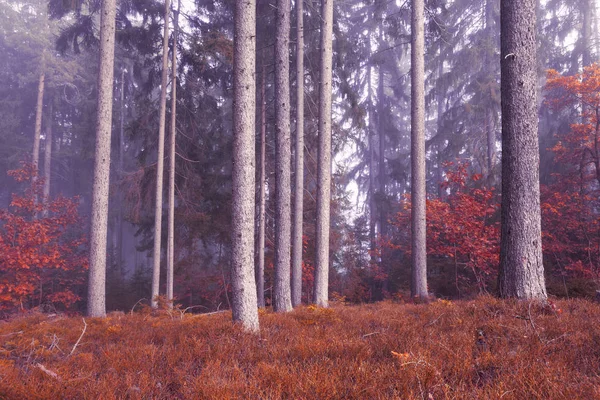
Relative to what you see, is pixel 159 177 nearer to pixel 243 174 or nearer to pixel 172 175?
pixel 172 175

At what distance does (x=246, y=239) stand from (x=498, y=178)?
16.0 meters

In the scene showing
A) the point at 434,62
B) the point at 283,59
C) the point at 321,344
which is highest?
the point at 434,62

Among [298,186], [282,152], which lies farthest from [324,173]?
[298,186]

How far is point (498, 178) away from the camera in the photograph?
17.7m

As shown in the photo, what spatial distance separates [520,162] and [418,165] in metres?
4.80

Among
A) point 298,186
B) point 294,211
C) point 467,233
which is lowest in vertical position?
point 467,233

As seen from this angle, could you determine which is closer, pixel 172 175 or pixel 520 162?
pixel 520 162

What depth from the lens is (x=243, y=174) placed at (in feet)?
19.9

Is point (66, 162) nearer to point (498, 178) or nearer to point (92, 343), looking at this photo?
point (92, 343)

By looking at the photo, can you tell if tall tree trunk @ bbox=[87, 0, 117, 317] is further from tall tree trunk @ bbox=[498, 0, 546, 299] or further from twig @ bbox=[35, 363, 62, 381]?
tall tree trunk @ bbox=[498, 0, 546, 299]

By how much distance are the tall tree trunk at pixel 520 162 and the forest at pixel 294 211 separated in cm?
4

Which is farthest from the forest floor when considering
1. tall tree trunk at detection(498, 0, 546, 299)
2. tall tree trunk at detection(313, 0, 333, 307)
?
tall tree trunk at detection(313, 0, 333, 307)

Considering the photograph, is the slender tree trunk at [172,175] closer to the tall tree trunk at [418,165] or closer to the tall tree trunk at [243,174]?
the tall tree trunk at [243,174]

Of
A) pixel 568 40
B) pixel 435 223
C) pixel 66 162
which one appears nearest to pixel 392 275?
pixel 435 223
